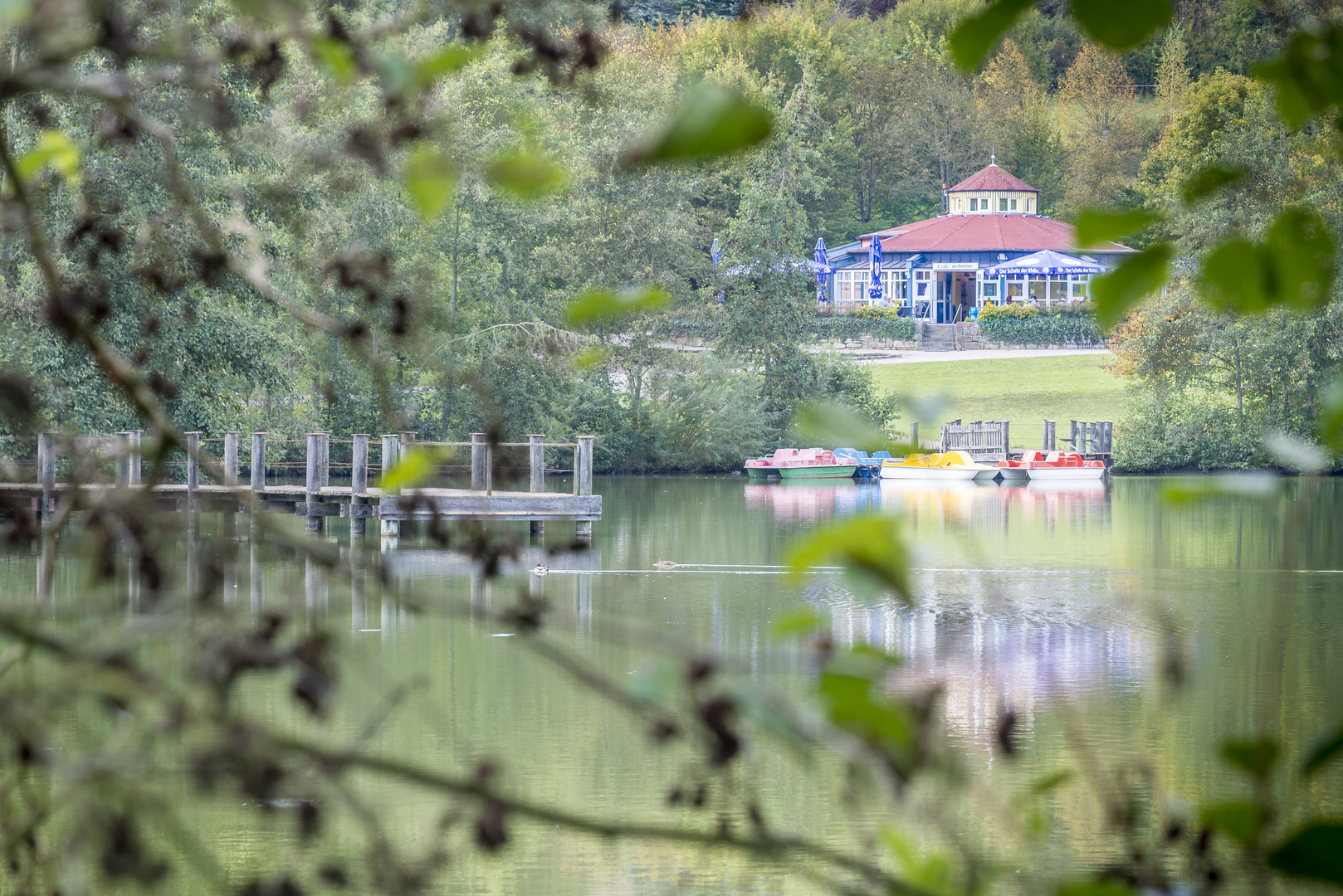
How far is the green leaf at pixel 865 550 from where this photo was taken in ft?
2.93

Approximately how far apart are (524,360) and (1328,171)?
50.7ft

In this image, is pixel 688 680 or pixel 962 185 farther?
pixel 962 185

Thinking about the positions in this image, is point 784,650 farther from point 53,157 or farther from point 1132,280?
point 1132,280

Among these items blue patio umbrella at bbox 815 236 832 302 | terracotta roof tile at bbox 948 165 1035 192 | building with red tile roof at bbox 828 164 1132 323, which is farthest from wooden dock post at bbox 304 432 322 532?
terracotta roof tile at bbox 948 165 1035 192

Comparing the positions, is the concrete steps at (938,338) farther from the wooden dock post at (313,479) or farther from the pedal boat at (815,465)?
the wooden dock post at (313,479)

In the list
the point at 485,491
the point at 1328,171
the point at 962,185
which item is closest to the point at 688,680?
the point at 485,491

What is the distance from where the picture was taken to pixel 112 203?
6.39ft

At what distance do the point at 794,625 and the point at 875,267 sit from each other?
57.1m

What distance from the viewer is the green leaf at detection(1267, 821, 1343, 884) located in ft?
3.13

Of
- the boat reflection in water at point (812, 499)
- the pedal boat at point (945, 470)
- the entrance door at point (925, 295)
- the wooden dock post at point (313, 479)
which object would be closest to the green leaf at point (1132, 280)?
the wooden dock post at point (313, 479)

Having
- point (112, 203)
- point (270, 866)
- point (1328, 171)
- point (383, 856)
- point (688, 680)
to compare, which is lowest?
point (270, 866)

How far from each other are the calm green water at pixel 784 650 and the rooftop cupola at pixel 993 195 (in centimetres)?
3651

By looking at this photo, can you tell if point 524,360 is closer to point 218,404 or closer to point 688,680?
point 218,404

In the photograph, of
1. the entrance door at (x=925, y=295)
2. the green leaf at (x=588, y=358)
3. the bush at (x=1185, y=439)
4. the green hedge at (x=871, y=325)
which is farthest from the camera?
the entrance door at (x=925, y=295)
